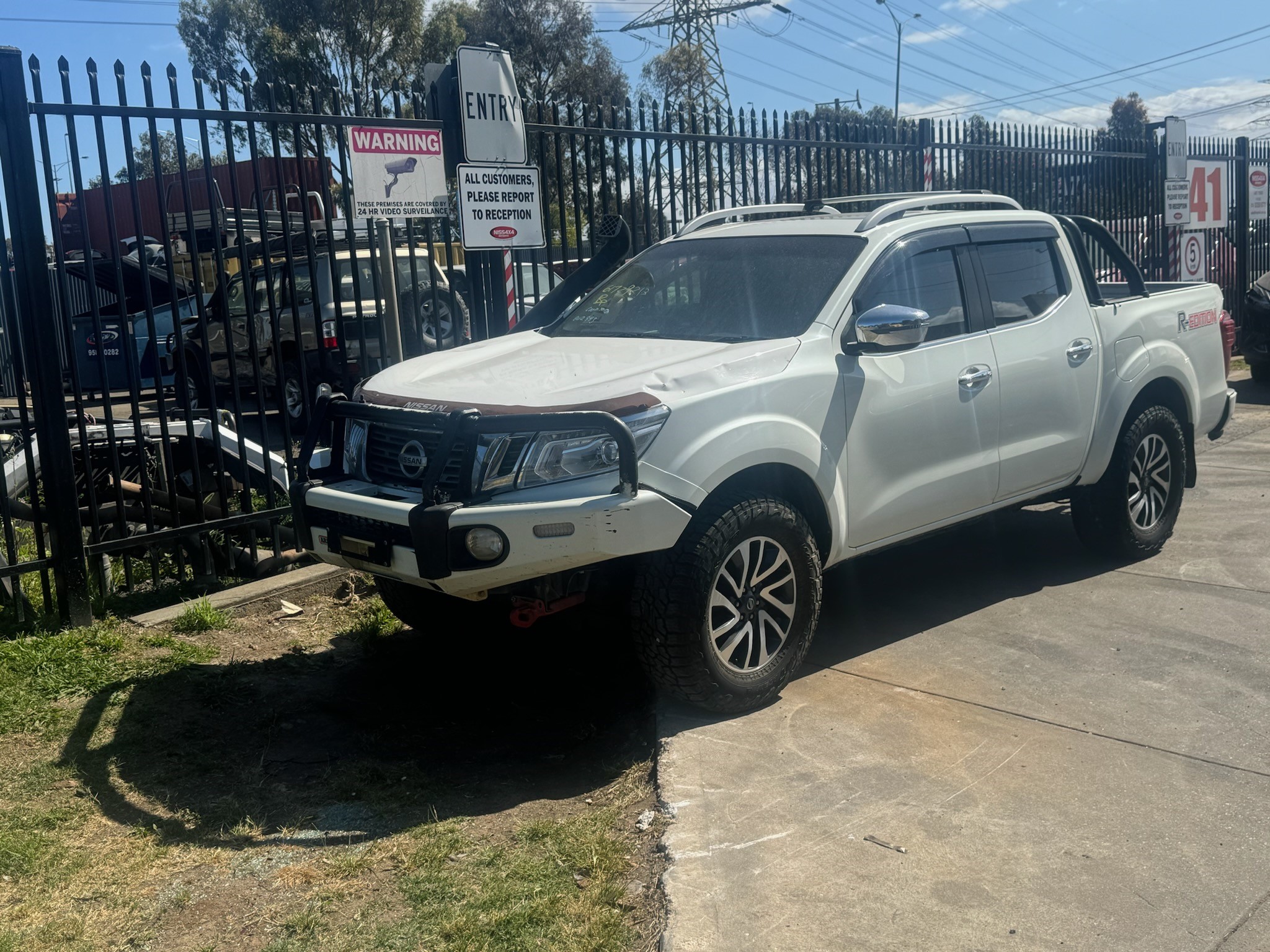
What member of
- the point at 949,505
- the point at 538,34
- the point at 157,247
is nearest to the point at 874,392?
the point at 949,505

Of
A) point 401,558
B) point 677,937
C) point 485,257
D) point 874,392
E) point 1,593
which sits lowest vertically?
point 677,937

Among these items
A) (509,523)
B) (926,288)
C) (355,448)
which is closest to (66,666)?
(355,448)

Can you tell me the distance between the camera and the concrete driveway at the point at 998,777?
10.1 ft

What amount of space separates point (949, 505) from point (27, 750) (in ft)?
12.3

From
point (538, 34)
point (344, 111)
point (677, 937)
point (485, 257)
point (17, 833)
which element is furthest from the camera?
point (538, 34)

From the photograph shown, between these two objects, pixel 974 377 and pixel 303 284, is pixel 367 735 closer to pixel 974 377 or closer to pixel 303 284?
pixel 974 377

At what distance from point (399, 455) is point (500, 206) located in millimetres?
2939

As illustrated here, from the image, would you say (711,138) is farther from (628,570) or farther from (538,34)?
(538,34)

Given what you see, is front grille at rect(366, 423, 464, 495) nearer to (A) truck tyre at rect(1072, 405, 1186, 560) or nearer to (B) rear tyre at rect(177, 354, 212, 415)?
(B) rear tyre at rect(177, 354, 212, 415)

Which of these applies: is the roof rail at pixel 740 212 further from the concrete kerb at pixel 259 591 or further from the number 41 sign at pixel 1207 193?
the number 41 sign at pixel 1207 193

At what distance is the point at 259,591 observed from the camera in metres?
5.98

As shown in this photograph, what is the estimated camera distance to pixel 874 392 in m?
4.85

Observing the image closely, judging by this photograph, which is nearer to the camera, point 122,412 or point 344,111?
point 344,111

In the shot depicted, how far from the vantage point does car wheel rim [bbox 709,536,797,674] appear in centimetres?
435
